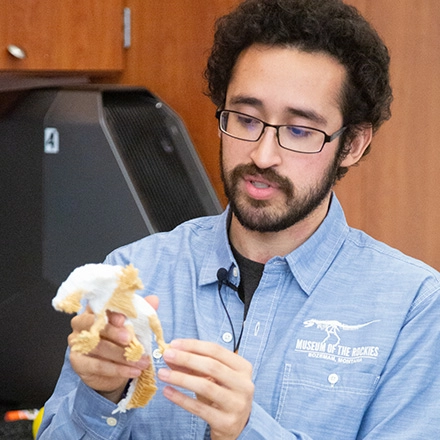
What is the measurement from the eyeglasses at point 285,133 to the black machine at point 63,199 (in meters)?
0.51

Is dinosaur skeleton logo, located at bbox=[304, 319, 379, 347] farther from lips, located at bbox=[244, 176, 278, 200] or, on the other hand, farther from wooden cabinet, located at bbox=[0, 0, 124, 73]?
wooden cabinet, located at bbox=[0, 0, 124, 73]

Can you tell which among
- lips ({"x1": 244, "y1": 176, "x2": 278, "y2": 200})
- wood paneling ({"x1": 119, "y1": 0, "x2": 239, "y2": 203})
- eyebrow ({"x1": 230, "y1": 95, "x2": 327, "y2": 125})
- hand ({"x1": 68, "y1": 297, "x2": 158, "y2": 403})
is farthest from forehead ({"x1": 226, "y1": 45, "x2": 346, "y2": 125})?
wood paneling ({"x1": 119, "y1": 0, "x2": 239, "y2": 203})

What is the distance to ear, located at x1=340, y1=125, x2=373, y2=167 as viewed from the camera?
4.73ft

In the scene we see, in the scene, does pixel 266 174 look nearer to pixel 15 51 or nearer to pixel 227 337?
pixel 227 337

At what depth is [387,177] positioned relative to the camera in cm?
206

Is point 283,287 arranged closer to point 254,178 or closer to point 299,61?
point 254,178

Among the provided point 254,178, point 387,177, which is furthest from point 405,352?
point 387,177

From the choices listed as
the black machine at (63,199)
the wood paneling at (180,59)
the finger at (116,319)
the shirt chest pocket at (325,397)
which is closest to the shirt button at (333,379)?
the shirt chest pocket at (325,397)

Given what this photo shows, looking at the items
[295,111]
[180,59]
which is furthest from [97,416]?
[180,59]

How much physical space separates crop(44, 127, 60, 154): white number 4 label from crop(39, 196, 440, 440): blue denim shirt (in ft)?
1.77

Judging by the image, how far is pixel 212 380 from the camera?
103 cm

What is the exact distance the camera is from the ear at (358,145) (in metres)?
1.44

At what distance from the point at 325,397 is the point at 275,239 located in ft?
0.84

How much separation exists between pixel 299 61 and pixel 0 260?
2.95ft
